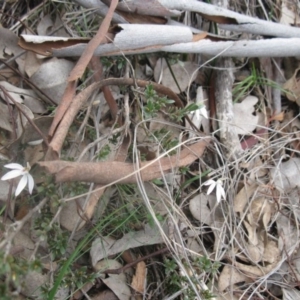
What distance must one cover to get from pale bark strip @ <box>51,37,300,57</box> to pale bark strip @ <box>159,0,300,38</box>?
45 millimetres

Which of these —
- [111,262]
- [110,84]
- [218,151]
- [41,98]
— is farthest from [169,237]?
[41,98]

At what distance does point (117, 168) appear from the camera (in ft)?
4.61

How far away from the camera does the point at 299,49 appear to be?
1.91m

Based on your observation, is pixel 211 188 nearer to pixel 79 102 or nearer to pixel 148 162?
pixel 148 162

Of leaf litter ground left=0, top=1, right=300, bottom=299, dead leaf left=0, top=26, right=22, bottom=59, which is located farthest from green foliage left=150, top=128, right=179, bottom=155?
dead leaf left=0, top=26, right=22, bottom=59

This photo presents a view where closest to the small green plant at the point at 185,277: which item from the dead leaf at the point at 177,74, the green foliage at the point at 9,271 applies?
the green foliage at the point at 9,271

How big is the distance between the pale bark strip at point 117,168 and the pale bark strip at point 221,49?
0.35 m

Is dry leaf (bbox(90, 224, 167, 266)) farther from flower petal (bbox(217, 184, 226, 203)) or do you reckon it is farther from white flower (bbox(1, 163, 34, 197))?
white flower (bbox(1, 163, 34, 197))

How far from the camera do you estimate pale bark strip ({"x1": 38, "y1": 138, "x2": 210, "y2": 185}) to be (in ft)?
4.07

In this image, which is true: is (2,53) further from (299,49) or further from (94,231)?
(299,49)

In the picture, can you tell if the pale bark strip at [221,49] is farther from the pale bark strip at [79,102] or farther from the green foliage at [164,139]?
the green foliage at [164,139]

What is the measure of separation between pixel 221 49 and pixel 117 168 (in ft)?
2.32

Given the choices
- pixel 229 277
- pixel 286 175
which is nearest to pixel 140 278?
pixel 229 277

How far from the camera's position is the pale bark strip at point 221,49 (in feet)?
5.39
